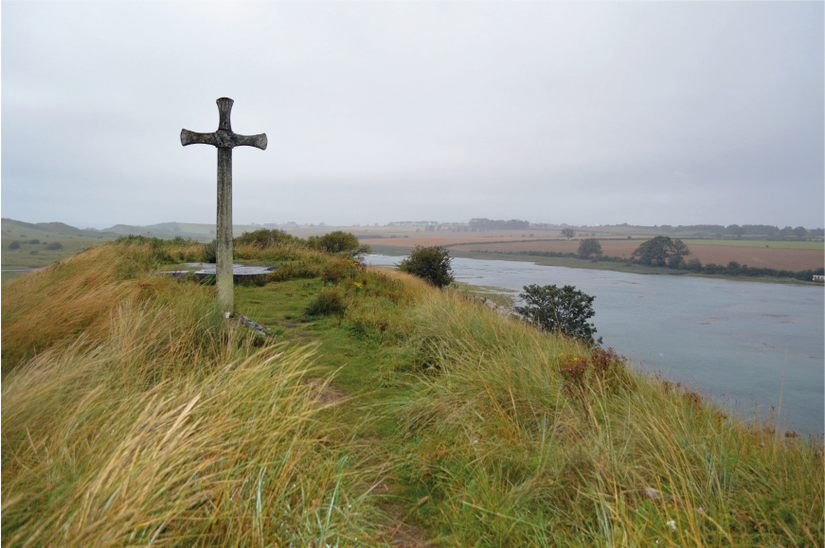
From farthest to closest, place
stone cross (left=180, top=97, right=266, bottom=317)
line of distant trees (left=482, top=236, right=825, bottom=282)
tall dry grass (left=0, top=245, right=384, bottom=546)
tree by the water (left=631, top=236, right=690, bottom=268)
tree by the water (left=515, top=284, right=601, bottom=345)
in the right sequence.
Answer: tree by the water (left=631, top=236, right=690, bottom=268)
line of distant trees (left=482, top=236, right=825, bottom=282)
tree by the water (left=515, top=284, right=601, bottom=345)
stone cross (left=180, top=97, right=266, bottom=317)
tall dry grass (left=0, top=245, right=384, bottom=546)

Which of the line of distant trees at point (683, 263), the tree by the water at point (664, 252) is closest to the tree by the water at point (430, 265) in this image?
the line of distant trees at point (683, 263)

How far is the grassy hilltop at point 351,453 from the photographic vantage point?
5.37 feet

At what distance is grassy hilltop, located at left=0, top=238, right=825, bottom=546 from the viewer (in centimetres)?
164

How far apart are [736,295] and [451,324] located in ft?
149

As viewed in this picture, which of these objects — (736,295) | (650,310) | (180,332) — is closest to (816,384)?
(650,310)

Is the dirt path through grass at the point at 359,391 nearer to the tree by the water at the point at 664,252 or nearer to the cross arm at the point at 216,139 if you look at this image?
the cross arm at the point at 216,139

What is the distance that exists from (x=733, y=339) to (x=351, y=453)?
24.9m

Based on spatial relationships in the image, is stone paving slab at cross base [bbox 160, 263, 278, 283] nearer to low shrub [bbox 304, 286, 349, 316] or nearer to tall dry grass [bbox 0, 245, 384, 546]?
low shrub [bbox 304, 286, 349, 316]

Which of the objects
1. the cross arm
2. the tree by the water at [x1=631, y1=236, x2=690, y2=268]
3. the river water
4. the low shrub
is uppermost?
the cross arm

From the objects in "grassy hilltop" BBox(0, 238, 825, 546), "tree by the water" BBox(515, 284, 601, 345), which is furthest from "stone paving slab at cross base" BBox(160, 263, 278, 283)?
"tree by the water" BBox(515, 284, 601, 345)

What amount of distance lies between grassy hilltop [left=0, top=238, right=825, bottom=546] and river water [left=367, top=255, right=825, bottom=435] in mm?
1141

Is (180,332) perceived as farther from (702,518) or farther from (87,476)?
(702,518)

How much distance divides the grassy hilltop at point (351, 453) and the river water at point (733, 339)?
1.14 metres

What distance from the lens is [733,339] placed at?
20.8m
